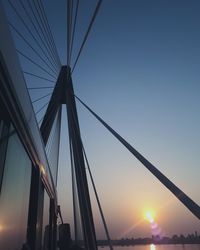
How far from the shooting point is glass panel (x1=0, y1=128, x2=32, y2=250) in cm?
171

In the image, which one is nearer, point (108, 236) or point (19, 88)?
point (19, 88)

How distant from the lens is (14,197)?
191 centimetres

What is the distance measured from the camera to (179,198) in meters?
2.11

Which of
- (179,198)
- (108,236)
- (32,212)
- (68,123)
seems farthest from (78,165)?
(179,198)

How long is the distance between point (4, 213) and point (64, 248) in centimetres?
303

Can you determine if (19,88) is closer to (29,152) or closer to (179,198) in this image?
(29,152)

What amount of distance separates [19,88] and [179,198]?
1.22 meters

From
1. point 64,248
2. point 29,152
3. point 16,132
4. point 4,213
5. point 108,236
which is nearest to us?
point 4,213

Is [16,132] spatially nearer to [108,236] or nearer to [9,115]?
[9,115]

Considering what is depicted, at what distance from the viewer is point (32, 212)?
2.46 metres

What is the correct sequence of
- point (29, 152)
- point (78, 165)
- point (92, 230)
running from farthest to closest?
1. point (78, 165)
2. point (92, 230)
3. point (29, 152)

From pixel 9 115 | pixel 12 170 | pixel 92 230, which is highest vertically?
pixel 92 230

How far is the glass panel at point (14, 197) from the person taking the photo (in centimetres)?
171

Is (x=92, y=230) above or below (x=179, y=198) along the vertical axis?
above
